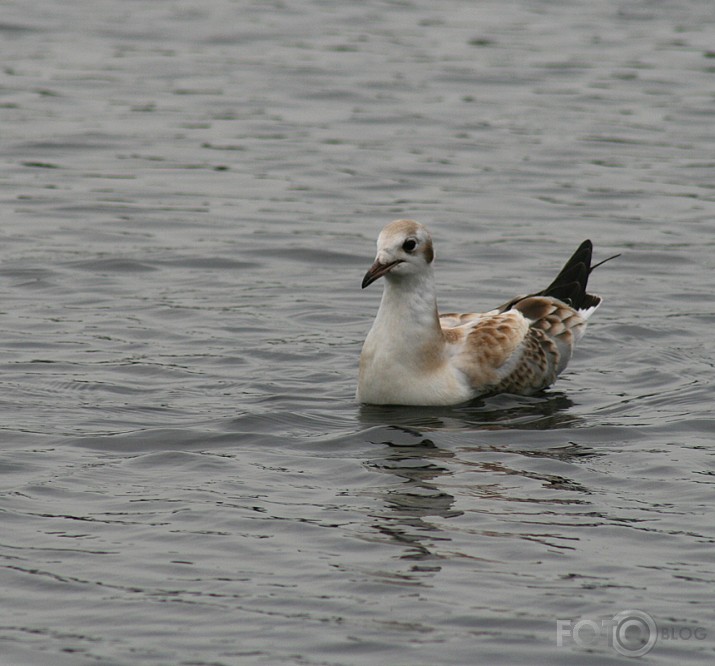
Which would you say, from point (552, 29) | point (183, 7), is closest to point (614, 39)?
point (552, 29)

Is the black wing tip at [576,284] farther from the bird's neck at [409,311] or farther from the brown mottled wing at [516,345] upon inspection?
the bird's neck at [409,311]

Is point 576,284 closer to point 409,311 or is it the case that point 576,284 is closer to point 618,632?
point 409,311

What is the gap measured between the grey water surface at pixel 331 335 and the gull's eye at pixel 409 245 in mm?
1248

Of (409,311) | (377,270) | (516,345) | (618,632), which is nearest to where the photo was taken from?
(618,632)

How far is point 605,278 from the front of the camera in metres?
16.0

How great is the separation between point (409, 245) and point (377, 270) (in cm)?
39

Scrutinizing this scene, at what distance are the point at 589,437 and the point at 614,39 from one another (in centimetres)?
1670

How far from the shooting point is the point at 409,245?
11.3 metres

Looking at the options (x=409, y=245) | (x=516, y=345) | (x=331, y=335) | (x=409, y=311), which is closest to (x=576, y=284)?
(x=516, y=345)

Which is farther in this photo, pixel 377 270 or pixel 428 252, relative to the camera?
pixel 428 252

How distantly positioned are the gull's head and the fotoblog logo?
12.6 feet

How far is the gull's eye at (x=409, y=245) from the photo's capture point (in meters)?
11.2

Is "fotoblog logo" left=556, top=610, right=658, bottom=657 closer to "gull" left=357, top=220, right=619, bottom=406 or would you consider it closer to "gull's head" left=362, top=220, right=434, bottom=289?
"gull" left=357, top=220, right=619, bottom=406

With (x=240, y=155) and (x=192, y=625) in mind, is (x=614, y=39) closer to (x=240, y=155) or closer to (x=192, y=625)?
(x=240, y=155)
